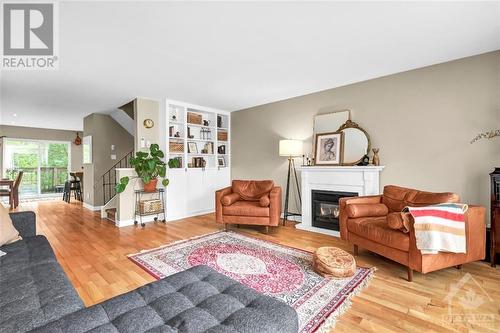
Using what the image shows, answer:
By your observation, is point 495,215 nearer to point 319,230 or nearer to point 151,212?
point 319,230

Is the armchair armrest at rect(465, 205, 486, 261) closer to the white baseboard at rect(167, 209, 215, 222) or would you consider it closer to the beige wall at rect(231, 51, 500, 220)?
the beige wall at rect(231, 51, 500, 220)

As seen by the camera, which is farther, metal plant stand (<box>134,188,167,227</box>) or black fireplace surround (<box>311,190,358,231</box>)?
metal plant stand (<box>134,188,167,227</box>)

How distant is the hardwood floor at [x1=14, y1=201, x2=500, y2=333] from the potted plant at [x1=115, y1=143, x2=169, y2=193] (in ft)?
2.54

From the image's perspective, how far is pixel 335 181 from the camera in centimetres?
389

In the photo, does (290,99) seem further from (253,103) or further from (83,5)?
(83,5)

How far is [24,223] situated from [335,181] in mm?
3784

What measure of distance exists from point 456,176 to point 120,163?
6.71 meters

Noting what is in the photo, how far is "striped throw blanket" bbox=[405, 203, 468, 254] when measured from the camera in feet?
7.00

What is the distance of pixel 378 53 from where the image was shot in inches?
113

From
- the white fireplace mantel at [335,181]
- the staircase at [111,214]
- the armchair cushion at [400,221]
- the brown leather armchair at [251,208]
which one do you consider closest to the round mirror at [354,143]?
the white fireplace mantel at [335,181]

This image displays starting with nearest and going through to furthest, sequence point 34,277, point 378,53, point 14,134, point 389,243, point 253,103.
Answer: point 34,277 < point 389,243 < point 378,53 < point 253,103 < point 14,134

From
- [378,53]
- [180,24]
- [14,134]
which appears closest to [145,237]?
[180,24]

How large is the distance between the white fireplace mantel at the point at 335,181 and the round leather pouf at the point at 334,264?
1.36 metres

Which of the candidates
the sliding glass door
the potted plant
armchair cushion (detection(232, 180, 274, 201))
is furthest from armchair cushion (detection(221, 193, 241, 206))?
the sliding glass door
